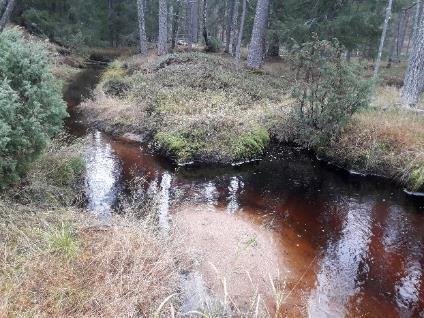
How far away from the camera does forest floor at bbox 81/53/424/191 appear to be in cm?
1130

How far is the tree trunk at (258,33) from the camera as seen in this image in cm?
2047

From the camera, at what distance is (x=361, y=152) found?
37.7 feet

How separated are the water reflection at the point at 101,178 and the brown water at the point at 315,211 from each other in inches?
0.9

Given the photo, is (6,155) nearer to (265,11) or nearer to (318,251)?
(318,251)

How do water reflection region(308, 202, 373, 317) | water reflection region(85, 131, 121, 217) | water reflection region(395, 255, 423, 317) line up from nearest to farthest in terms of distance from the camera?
water reflection region(308, 202, 373, 317)
water reflection region(395, 255, 423, 317)
water reflection region(85, 131, 121, 217)

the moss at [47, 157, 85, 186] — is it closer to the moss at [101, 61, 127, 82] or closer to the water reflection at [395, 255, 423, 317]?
the water reflection at [395, 255, 423, 317]

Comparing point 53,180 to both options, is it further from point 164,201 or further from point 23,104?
point 164,201

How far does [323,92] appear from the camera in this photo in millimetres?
11930

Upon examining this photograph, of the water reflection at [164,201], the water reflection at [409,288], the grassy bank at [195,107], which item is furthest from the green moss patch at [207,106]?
the water reflection at [409,288]

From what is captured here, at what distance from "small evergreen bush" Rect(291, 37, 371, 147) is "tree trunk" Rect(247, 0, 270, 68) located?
854 centimetres

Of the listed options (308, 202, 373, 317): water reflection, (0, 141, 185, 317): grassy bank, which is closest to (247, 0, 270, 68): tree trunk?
(308, 202, 373, 317): water reflection

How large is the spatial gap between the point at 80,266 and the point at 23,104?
3741 mm

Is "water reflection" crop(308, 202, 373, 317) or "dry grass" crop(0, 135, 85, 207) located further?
"dry grass" crop(0, 135, 85, 207)

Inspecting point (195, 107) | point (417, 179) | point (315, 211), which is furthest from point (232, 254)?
point (195, 107)
